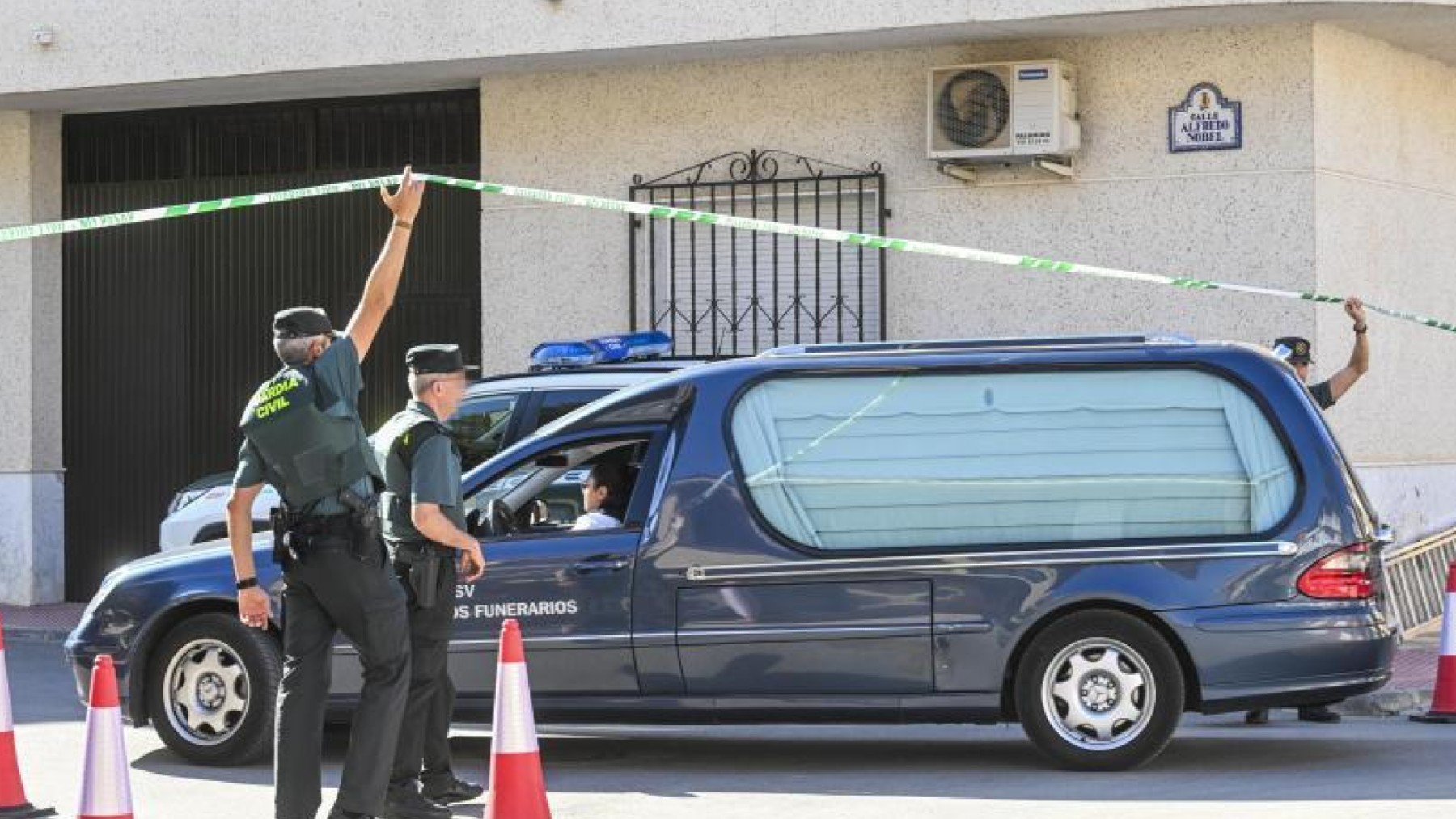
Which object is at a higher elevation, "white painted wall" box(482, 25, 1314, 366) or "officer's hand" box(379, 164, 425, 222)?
"white painted wall" box(482, 25, 1314, 366)

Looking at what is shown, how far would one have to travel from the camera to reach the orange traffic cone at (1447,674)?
11195 millimetres

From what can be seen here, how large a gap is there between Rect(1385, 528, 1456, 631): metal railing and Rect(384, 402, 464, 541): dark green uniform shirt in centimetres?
812

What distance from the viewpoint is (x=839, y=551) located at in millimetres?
9773

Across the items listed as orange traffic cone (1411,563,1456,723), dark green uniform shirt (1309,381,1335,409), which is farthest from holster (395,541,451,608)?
dark green uniform shirt (1309,381,1335,409)

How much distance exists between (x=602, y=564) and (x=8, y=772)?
95.5 inches

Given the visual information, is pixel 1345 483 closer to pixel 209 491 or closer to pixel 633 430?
pixel 633 430

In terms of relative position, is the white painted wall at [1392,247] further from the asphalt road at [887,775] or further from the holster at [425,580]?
the holster at [425,580]

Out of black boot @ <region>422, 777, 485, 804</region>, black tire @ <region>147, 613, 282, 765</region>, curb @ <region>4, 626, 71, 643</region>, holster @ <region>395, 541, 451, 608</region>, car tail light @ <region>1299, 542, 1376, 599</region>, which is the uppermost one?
holster @ <region>395, 541, 451, 608</region>

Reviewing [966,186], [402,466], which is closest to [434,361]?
[402,466]

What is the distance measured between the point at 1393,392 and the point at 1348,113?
1990mm

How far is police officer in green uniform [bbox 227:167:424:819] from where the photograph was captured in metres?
7.71

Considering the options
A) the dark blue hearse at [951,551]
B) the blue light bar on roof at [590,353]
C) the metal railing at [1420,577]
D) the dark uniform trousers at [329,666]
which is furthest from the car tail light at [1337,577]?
the metal railing at [1420,577]

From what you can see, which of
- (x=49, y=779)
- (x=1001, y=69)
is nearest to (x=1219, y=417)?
(x=49, y=779)

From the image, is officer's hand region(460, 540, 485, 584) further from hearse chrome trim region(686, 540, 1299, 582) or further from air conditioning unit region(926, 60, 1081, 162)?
air conditioning unit region(926, 60, 1081, 162)
